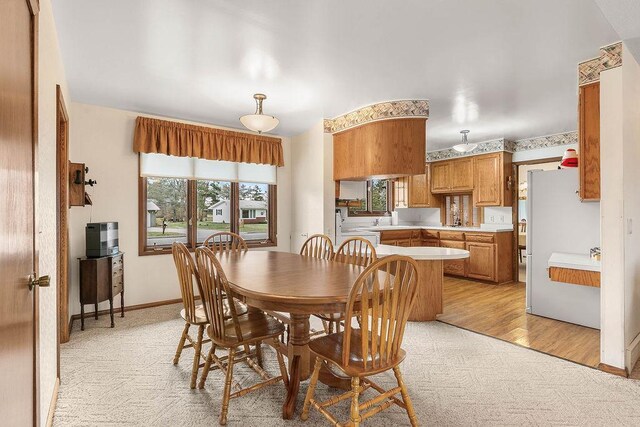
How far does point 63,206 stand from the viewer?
289cm

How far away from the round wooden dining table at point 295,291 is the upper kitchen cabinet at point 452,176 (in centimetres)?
408

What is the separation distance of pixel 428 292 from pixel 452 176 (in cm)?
313

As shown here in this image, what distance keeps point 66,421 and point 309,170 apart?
3.53 metres

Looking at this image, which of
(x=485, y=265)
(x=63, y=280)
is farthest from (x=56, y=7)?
(x=485, y=265)

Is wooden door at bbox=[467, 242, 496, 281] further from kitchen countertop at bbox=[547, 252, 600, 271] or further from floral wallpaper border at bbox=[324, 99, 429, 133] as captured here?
floral wallpaper border at bbox=[324, 99, 429, 133]

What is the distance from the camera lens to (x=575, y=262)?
118 inches

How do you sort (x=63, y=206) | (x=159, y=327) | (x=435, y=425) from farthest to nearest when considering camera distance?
(x=159, y=327), (x=63, y=206), (x=435, y=425)

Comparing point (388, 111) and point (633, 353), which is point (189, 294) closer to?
point (388, 111)

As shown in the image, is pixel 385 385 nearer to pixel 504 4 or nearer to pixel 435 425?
pixel 435 425

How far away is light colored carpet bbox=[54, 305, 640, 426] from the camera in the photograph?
6.21 feet

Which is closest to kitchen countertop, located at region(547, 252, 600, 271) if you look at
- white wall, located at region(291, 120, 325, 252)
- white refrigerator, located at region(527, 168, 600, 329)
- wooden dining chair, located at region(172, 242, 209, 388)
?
white refrigerator, located at region(527, 168, 600, 329)

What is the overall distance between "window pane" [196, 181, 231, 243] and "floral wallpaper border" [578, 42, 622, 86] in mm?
3915

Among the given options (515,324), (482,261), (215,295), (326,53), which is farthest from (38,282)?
(482,261)

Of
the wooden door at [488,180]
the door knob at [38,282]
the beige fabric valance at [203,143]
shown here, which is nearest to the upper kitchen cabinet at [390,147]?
the beige fabric valance at [203,143]
